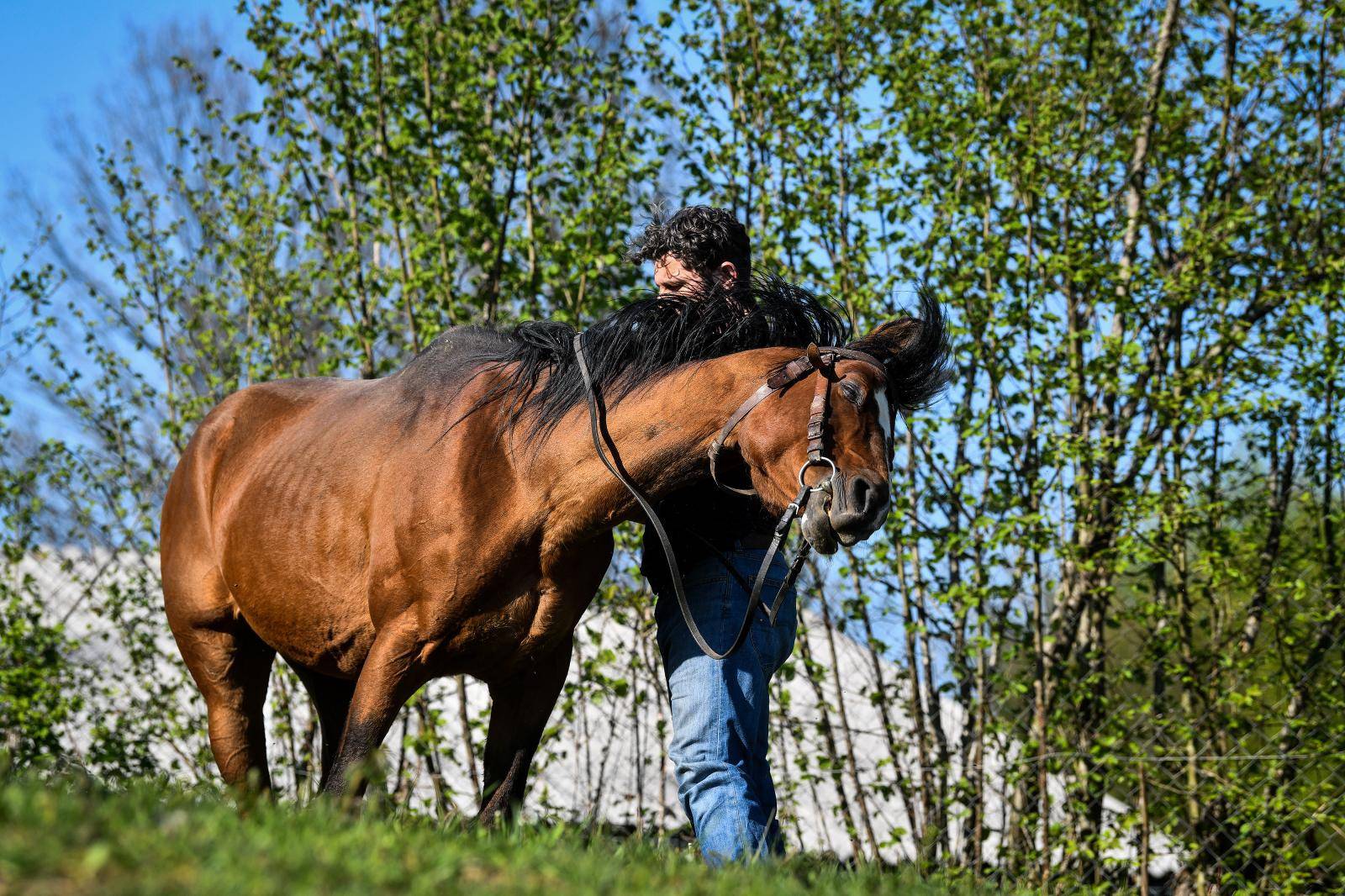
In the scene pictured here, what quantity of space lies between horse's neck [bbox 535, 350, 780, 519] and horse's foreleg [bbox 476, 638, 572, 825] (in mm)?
625

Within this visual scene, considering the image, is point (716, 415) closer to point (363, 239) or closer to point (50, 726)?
point (363, 239)

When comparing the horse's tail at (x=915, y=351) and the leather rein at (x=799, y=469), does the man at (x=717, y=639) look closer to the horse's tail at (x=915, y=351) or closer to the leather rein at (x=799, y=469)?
the leather rein at (x=799, y=469)

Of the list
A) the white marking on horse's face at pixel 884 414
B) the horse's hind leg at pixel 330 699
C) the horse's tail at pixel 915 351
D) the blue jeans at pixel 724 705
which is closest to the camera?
the white marking on horse's face at pixel 884 414

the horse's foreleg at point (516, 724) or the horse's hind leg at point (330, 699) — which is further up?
the horse's hind leg at point (330, 699)

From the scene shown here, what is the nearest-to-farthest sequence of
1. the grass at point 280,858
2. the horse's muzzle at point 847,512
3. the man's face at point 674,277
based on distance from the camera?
the grass at point 280,858 < the horse's muzzle at point 847,512 < the man's face at point 674,277

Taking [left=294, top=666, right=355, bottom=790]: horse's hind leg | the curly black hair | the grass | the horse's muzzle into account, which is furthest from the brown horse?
the grass

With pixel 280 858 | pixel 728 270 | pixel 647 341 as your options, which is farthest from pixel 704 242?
pixel 280 858

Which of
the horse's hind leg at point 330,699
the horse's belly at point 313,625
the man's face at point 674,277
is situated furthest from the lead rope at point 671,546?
the horse's hind leg at point 330,699

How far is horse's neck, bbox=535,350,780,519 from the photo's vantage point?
11.4ft

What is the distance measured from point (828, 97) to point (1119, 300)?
201 cm

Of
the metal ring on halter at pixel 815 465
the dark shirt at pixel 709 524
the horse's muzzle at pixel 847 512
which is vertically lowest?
the horse's muzzle at pixel 847 512

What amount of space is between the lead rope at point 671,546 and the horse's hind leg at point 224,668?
1.69 m

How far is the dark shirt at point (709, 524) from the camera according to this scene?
12.8 feet

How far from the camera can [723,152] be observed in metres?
7.38
